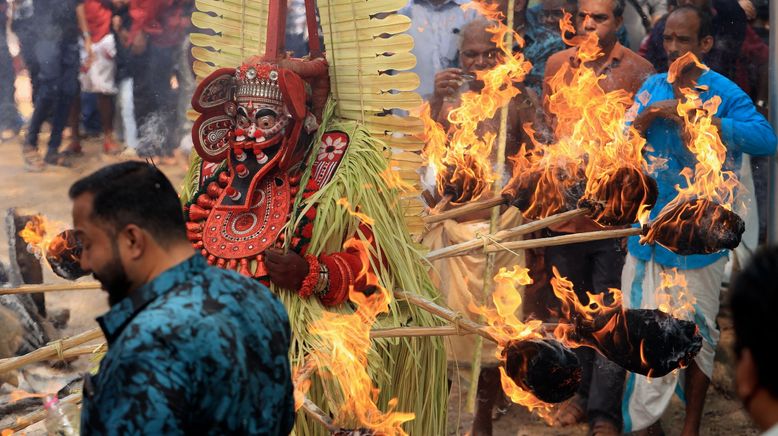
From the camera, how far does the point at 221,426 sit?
1943 millimetres

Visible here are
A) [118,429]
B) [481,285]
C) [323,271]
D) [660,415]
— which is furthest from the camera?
[481,285]

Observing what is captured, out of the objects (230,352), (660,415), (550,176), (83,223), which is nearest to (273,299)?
(230,352)

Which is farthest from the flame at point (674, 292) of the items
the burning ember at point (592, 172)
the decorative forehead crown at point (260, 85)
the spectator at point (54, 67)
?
the spectator at point (54, 67)

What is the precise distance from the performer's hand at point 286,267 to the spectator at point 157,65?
3.40 meters

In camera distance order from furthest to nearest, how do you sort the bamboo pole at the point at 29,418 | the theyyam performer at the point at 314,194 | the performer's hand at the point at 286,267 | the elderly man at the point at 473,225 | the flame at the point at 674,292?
1. the elderly man at the point at 473,225
2. the flame at the point at 674,292
3. the theyyam performer at the point at 314,194
4. the performer's hand at the point at 286,267
5. the bamboo pole at the point at 29,418

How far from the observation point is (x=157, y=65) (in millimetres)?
6805

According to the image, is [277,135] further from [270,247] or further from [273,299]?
[273,299]

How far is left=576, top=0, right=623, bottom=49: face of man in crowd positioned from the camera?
18.4ft

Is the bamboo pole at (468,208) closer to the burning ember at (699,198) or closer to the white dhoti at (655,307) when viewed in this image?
the burning ember at (699,198)

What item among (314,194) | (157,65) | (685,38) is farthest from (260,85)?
(157,65)

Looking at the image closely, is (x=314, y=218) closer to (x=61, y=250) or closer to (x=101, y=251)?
(x=61, y=250)

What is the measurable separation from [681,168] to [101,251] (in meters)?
3.62

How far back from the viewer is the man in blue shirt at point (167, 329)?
6.05 feet

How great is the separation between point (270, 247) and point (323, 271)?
230mm
